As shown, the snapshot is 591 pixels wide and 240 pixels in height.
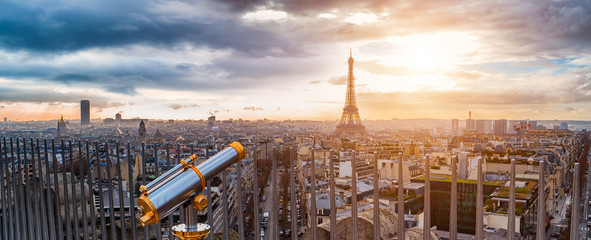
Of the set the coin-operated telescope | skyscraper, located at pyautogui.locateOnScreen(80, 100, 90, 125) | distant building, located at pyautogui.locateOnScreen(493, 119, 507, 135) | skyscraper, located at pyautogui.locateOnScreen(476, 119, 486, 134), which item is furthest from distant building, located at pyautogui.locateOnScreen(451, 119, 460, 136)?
the coin-operated telescope

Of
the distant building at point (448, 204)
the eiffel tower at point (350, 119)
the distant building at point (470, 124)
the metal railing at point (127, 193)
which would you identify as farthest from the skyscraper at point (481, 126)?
the metal railing at point (127, 193)

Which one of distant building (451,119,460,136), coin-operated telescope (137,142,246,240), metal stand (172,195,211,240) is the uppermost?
coin-operated telescope (137,142,246,240)

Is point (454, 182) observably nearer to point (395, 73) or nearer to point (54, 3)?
point (54, 3)

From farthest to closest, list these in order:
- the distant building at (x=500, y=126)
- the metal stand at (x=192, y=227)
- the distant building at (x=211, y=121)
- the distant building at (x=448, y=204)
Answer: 1. the distant building at (x=500, y=126)
2. the distant building at (x=211, y=121)
3. the distant building at (x=448, y=204)
4. the metal stand at (x=192, y=227)

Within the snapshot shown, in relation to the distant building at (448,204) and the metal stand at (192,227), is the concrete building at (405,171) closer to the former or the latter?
the distant building at (448,204)

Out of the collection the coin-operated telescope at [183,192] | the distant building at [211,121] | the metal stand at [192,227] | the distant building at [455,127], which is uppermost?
the coin-operated telescope at [183,192]

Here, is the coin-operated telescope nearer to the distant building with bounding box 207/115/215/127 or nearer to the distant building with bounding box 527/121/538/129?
the distant building with bounding box 207/115/215/127

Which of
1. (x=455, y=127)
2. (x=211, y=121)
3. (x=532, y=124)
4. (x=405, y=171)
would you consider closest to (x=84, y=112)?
(x=405, y=171)
